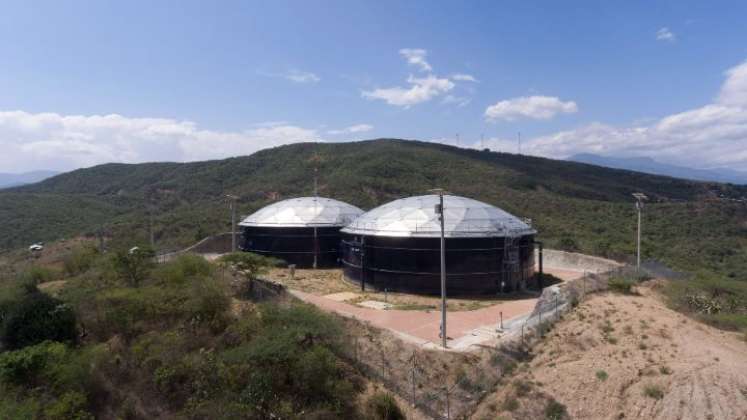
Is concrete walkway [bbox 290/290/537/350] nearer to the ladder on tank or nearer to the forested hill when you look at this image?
the ladder on tank

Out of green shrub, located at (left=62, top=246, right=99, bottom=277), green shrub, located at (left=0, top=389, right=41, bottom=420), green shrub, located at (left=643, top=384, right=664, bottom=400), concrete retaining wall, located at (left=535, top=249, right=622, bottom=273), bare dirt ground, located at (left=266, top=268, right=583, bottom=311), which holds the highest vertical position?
green shrub, located at (left=62, top=246, right=99, bottom=277)

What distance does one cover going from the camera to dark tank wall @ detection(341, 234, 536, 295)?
93.8ft

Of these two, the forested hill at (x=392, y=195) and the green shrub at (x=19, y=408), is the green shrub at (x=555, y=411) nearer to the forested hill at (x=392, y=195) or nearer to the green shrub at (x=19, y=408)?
the green shrub at (x=19, y=408)

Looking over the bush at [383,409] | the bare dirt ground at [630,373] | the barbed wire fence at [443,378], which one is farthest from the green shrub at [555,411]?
the bush at [383,409]

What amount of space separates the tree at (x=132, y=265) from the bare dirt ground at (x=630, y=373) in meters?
18.6

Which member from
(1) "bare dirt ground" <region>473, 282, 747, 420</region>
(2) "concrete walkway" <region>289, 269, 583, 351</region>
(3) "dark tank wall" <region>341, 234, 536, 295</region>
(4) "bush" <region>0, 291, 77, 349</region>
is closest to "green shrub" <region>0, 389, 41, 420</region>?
(4) "bush" <region>0, 291, 77, 349</region>

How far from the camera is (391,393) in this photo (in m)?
17.5

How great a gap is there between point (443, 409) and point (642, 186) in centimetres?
10801

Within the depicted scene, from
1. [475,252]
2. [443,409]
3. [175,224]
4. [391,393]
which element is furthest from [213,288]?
[175,224]

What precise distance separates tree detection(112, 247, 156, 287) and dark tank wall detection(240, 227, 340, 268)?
1385 cm

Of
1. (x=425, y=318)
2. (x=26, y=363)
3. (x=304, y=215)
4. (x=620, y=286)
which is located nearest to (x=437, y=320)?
(x=425, y=318)

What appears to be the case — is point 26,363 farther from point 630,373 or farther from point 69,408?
point 630,373

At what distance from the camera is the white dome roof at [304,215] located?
3981 cm

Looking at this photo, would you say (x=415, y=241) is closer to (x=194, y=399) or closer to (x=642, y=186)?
(x=194, y=399)
